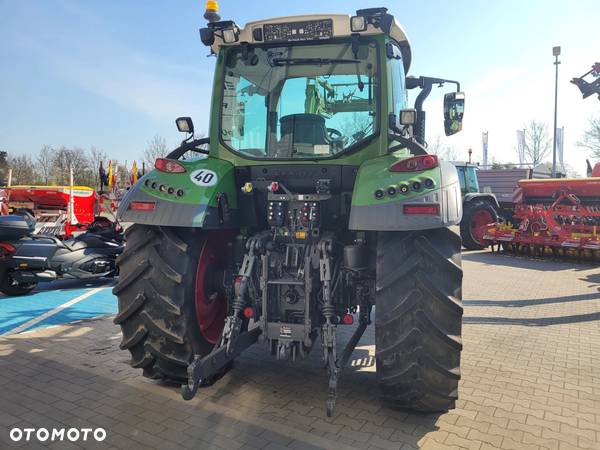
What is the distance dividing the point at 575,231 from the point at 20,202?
1564 cm

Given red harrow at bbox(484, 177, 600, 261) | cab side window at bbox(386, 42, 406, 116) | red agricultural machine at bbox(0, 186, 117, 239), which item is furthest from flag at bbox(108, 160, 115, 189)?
red harrow at bbox(484, 177, 600, 261)

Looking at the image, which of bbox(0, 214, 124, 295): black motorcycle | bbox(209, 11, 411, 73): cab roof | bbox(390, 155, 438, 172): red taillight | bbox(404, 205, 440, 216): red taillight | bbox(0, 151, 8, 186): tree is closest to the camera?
bbox(404, 205, 440, 216): red taillight

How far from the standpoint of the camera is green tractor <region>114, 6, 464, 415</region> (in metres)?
2.98

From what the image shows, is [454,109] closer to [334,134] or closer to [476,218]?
[334,134]

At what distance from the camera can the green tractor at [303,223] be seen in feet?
9.78

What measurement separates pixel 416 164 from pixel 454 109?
3.89ft

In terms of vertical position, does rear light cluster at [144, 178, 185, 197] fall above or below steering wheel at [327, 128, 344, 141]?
below

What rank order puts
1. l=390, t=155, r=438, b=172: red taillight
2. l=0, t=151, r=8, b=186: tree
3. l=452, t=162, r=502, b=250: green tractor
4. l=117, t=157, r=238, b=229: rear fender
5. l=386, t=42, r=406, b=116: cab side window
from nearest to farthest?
l=390, t=155, r=438, b=172: red taillight → l=117, t=157, r=238, b=229: rear fender → l=386, t=42, r=406, b=116: cab side window → l=452, t=162, r=502, b=250: green tractor → l=0, t=151, r=8, b=186: tree

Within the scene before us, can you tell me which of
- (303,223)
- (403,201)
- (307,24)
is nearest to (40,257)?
(303,223)

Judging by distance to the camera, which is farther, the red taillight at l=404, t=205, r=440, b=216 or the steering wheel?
the steering wheel

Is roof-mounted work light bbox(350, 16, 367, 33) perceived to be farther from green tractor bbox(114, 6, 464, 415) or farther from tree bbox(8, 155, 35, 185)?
tree bbox(8, 155, 35, 185)

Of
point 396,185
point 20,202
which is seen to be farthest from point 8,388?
point 20,202

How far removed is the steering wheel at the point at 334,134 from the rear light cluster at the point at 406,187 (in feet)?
2.68

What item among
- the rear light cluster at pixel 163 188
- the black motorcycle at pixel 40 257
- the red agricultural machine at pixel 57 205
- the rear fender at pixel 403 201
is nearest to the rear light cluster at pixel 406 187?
the rear fender at pixel 403 201
